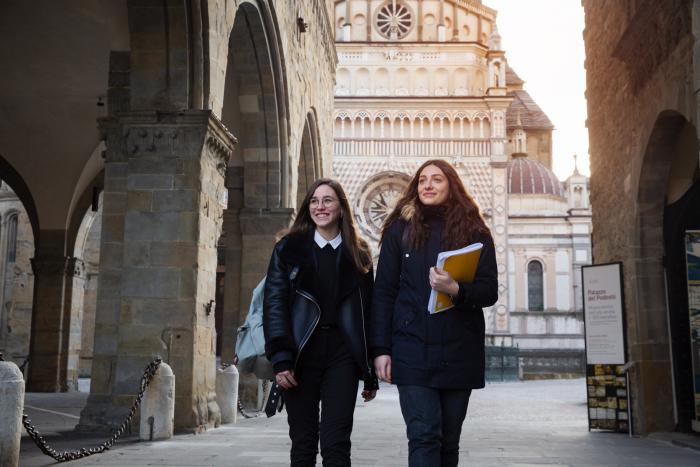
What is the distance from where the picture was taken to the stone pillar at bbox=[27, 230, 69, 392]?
19.0 meters

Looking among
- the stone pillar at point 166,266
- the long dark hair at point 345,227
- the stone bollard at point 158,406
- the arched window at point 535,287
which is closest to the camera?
the long dark hair at point 345,227

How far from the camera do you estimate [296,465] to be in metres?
3.92

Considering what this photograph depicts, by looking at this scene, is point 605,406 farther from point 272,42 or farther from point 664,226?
point 272,42

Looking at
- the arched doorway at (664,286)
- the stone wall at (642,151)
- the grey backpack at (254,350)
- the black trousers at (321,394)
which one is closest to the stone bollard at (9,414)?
the grey backpack at (254,350)

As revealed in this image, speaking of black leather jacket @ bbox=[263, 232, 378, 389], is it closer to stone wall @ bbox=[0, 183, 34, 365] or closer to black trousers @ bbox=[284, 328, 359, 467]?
black trousers @ bbox=[284, 328, 359, 467]

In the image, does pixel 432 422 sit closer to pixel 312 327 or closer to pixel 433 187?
pixel 312 327

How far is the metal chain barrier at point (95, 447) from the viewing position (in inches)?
229

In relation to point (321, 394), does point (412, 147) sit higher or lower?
higher

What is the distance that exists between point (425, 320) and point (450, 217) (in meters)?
0.53

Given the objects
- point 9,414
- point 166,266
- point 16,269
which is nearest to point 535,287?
point 16,269

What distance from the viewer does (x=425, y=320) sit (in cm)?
376

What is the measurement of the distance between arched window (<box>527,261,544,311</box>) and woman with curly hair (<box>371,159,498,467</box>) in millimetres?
44731

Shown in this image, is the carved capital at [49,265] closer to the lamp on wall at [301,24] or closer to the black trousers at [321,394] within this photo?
the lamp on wall at [301,24]

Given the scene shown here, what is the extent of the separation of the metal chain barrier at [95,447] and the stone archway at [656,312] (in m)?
5.62
